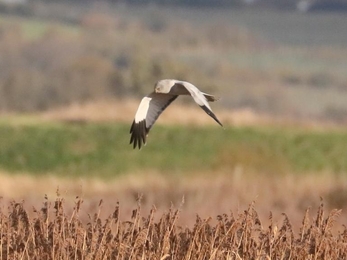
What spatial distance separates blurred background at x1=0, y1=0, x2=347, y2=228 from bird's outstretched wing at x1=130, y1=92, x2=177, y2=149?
2.36ft

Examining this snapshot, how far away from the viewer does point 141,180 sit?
26594mm

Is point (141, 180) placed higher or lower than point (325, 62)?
lower

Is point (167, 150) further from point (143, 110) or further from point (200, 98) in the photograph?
point (200, 98)

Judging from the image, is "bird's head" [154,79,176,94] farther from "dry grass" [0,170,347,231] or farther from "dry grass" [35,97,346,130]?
"dry grass" [35,97,346,130]

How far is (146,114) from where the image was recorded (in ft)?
31.4

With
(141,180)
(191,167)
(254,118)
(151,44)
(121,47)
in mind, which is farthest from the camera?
(151,44)

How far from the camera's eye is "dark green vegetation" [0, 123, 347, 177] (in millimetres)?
31672

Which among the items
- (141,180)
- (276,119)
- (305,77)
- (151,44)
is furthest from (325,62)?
(141,180)

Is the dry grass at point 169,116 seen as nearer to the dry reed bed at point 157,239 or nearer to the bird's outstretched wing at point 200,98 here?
the bird's outstretched wing at point 200,98

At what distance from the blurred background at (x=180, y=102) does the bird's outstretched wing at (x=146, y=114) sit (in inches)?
28.4

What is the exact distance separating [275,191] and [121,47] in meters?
45.2

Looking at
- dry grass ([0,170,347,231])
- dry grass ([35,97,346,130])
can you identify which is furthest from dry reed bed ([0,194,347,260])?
dry grass ([35,97,346,130])

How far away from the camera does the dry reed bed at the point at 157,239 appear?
7.10m

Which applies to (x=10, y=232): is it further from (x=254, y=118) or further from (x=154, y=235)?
(x=254, y=118)
